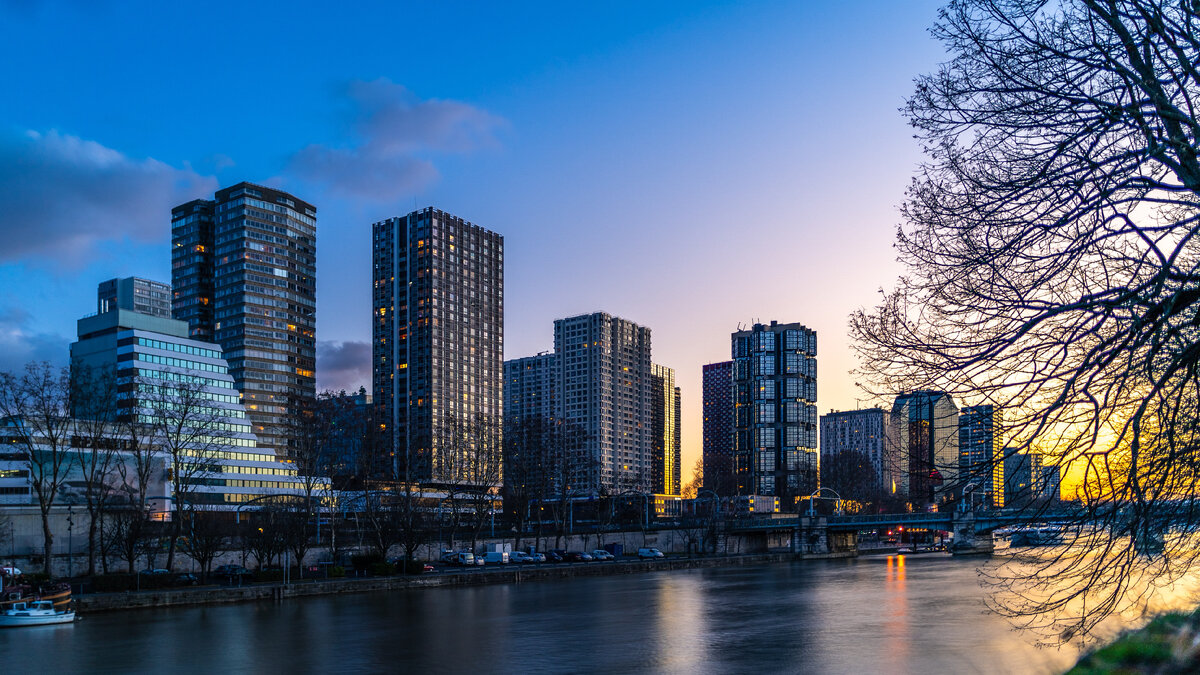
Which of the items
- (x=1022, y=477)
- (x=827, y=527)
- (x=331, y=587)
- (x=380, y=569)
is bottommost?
(x=827, y=527)

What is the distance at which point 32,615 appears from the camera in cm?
4984

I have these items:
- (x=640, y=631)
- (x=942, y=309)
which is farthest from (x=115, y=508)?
(x=942, y=309)

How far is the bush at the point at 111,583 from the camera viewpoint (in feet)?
203

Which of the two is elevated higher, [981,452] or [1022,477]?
[981,452]

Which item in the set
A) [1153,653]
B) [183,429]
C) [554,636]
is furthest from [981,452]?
[183,429]

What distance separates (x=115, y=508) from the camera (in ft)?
261

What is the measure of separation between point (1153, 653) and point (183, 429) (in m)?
111

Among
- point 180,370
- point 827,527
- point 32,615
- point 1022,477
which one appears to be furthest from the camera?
point 180,370

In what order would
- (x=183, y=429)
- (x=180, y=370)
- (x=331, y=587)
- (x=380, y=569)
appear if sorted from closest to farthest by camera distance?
(x=331, y=587)
(x=380, y=569)
(x=183, y=429)
(x=180, y=370)

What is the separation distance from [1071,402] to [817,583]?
73.6m

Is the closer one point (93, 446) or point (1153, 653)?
point (1153, 653)

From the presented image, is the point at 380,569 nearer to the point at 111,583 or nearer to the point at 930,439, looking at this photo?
the point at 111,583

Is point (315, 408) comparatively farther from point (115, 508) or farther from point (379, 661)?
point (379, 661)

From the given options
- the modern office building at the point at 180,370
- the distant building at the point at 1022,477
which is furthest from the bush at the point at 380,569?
the distant building at the point at 1022,477
